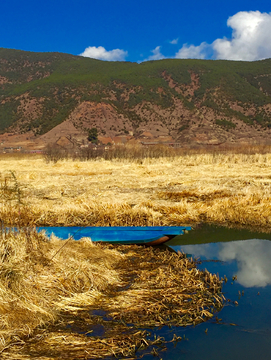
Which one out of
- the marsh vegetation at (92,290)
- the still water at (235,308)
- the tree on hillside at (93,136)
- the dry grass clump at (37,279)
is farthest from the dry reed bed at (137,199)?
the tree on hillside at (93,136)

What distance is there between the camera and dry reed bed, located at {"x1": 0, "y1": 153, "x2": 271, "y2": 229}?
9875mm

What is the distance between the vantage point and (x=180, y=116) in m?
95.3

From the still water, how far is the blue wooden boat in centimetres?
56

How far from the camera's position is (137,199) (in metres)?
12.5

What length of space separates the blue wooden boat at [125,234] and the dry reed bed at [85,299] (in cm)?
112

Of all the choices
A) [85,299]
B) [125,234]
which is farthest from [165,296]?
[125,234]

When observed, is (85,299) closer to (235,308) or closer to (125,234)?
(235,308)

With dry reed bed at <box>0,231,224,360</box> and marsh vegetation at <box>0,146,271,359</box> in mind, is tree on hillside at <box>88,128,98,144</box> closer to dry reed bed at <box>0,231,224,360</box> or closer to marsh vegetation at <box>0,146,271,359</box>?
marsh vegetation at <box>0,146,271,359</box>

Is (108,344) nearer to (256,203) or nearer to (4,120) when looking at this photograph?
(256,203)

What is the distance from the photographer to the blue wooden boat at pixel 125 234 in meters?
7.78

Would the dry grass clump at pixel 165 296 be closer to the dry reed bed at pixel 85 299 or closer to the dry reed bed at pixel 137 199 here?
the dry reed bed at pixel 85 299

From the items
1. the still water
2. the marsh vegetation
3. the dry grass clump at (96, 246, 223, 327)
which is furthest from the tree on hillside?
the dry grass clump at (96, 246, 223, 327)

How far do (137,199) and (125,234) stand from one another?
435cm

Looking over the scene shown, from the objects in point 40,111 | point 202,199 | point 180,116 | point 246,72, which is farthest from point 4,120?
point 202,199
